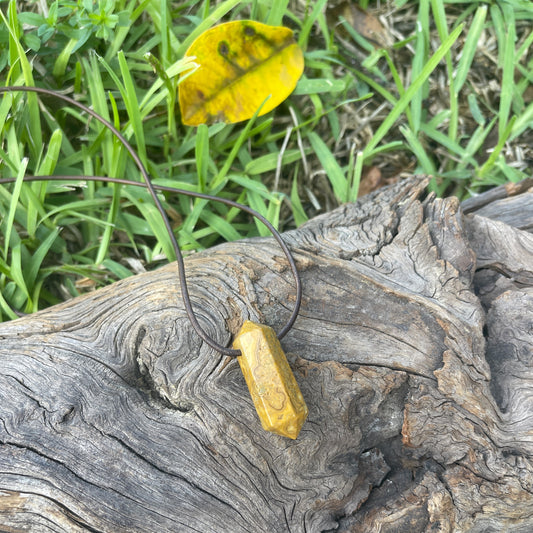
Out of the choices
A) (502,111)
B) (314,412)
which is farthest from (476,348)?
(502,111)

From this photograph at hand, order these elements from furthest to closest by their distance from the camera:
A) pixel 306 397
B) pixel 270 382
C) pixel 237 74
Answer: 1. pixel 237 74
2. pixel 306 397
3. pixel 270 382

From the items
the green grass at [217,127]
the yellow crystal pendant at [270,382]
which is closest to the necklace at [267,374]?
the yellow crystal pendant at [270,382]

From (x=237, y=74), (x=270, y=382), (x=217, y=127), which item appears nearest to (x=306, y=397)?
(x=270, y=382)

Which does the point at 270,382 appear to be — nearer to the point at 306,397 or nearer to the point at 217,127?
the point at 306,397

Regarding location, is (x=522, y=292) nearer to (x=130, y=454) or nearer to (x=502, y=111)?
(x=502, y=111)

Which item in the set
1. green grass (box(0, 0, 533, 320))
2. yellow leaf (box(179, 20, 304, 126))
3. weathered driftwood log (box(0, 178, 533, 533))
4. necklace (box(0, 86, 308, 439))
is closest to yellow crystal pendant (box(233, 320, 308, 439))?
necklace (box(0, 86, 308, 439))

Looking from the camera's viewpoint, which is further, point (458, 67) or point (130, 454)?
point (458, 67)
